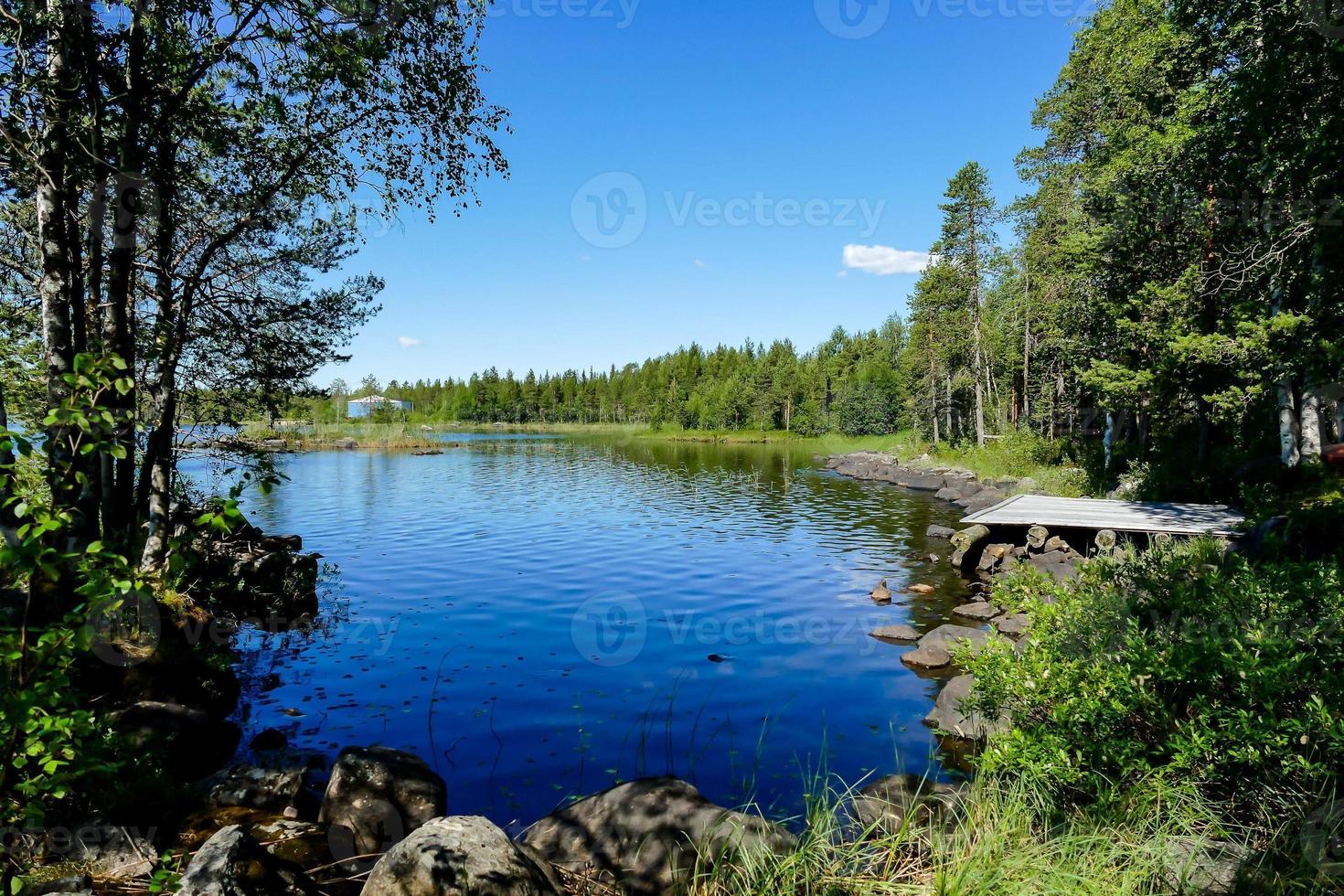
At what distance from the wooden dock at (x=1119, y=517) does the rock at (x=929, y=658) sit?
7574 millimetres

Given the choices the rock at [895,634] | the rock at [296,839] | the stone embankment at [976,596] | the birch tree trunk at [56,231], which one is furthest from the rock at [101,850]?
the rock at [895,634]

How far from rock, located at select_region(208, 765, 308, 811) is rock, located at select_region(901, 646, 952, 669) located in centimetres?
1014

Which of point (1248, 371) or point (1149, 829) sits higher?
point (1248, 371)

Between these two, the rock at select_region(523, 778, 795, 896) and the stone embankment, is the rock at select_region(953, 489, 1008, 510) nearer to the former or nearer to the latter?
the stone embankment

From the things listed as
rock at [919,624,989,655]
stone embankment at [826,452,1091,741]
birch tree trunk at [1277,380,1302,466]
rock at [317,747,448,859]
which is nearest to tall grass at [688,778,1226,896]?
stone embankment at [826,452,1091,741]

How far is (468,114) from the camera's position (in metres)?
11.4

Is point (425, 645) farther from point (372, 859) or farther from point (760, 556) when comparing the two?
point (760, 556)

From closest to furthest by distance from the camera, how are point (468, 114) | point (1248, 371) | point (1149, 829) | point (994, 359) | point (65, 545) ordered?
point (1149, 829), point (65, 545), point (468, 114), point (1248, 371), point (994, 359)

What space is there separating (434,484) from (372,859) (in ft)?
128

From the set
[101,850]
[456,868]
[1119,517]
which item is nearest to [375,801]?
[101,850]

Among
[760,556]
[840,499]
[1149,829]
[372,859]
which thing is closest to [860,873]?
[1149,829]

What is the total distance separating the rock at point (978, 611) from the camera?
15.5m

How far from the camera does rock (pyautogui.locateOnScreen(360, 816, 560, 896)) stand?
477 centimetres

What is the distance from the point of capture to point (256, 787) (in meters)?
7.30
